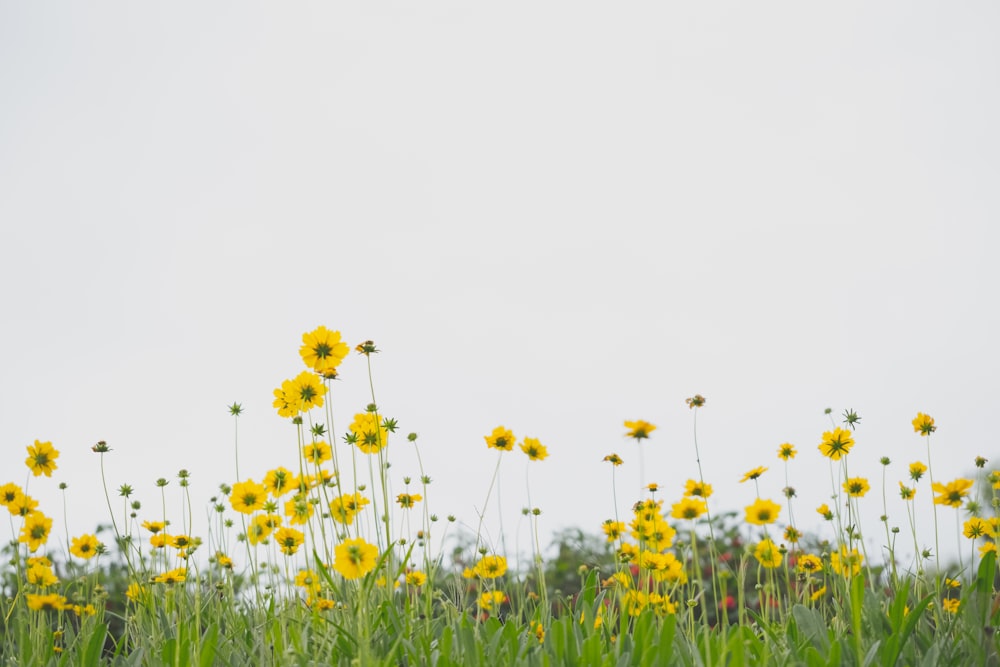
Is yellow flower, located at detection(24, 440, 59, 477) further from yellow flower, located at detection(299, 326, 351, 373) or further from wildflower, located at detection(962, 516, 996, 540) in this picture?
wildflower, located at detection(962, 516, 996, 540)

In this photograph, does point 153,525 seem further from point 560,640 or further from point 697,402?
point 697,402

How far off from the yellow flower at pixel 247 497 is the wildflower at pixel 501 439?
0.80 meters

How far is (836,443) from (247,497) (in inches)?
79.7

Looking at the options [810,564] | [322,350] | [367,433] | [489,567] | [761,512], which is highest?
[322,350]

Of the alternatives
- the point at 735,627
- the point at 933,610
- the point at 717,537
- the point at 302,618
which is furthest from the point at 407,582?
the point at 717,537

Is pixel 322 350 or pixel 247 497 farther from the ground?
pixel 322 350

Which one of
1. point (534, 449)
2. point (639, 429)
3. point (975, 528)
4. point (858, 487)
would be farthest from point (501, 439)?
point (975, 528)

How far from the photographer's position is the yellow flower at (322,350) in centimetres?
236

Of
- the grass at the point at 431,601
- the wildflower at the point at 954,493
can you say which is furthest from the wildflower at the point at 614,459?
the wildflower at the point at 954,493

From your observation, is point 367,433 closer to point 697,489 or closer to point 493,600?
point 493,600

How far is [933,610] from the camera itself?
8.92ft

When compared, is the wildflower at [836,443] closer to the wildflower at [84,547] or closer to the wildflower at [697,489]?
the wildflower at [697,489]

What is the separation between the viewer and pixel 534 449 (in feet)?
9.86

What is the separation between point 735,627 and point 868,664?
49 cm
